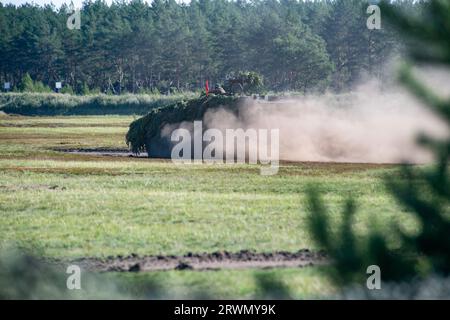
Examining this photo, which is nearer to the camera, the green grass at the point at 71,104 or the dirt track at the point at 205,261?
the dirt track at the point at 205,261

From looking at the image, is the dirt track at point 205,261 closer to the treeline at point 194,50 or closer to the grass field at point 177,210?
the grass field at point 177,210

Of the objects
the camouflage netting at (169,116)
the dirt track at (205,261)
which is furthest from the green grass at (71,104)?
the dirt track at (205,261)

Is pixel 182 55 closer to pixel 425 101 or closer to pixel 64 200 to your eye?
pixel 64 200

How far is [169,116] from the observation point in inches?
1515

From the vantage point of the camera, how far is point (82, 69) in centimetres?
12750

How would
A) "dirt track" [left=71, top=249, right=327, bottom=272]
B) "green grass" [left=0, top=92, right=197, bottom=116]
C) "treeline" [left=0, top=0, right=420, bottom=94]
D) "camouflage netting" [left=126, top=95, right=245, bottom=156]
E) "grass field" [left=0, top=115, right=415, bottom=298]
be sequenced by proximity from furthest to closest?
1. "treeline" [left=0, top=0, right=420, bottom=94]
2. "green grass" [left=0, top=92, right=197, bottom=116]
3. "camouflage netting" [left=126, top=95, right=245, bottom=156]
4. "dirt track" [left=71, top=249, right=327, bottom=272]
5. "grass field" [left=0, top=115, right=415, bottom=298]

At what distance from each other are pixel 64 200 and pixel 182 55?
96373 millimetres

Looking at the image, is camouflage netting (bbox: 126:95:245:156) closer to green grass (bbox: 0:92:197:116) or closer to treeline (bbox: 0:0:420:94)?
green grass (bbox: 0:92:197:116)

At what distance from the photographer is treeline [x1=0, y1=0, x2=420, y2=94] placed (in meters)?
104

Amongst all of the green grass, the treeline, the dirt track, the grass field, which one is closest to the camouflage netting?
the grass field

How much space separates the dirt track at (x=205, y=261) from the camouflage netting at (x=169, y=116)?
24.0 m

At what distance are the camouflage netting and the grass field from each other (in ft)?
11.2

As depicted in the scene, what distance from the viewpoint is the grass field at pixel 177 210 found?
11305 millimetres

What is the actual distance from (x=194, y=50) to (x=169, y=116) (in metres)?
80.4
